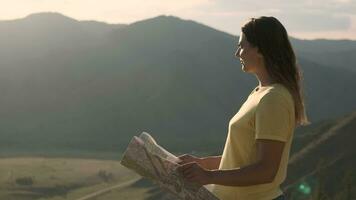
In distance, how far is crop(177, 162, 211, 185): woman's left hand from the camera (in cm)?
448

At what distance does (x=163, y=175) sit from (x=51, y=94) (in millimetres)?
191029

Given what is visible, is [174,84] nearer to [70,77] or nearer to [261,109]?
[70,77]

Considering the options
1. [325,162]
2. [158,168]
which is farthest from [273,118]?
[325,162]

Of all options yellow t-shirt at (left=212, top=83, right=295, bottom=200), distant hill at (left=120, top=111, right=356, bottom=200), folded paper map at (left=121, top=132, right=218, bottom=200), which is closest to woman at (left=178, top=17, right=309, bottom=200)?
yellow t-shirt at (left=212, top=83, right=295, bottom=200)

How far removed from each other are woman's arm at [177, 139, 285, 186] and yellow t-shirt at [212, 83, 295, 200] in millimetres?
64

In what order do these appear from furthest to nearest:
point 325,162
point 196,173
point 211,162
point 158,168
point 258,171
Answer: point 325,162
point 211,162
point 158,168
point 196,173
point 258,171

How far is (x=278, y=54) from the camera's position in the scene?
477cm

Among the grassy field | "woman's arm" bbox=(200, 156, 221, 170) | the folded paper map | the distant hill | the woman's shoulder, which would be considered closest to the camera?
the woman's shoulder

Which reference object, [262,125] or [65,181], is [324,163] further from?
[262,125]

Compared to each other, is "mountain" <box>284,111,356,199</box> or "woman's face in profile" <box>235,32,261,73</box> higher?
"woman's face in profile" <box>235,32,261,73</box>

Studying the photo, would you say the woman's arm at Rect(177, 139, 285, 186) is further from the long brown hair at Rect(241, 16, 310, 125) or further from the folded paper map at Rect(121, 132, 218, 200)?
the long brown hair at Rect(241, 16, 310, 125)

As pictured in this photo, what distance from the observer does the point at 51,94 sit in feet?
631

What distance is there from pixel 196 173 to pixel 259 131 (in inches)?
19.7

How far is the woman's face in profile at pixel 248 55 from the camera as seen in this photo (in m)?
4.82
